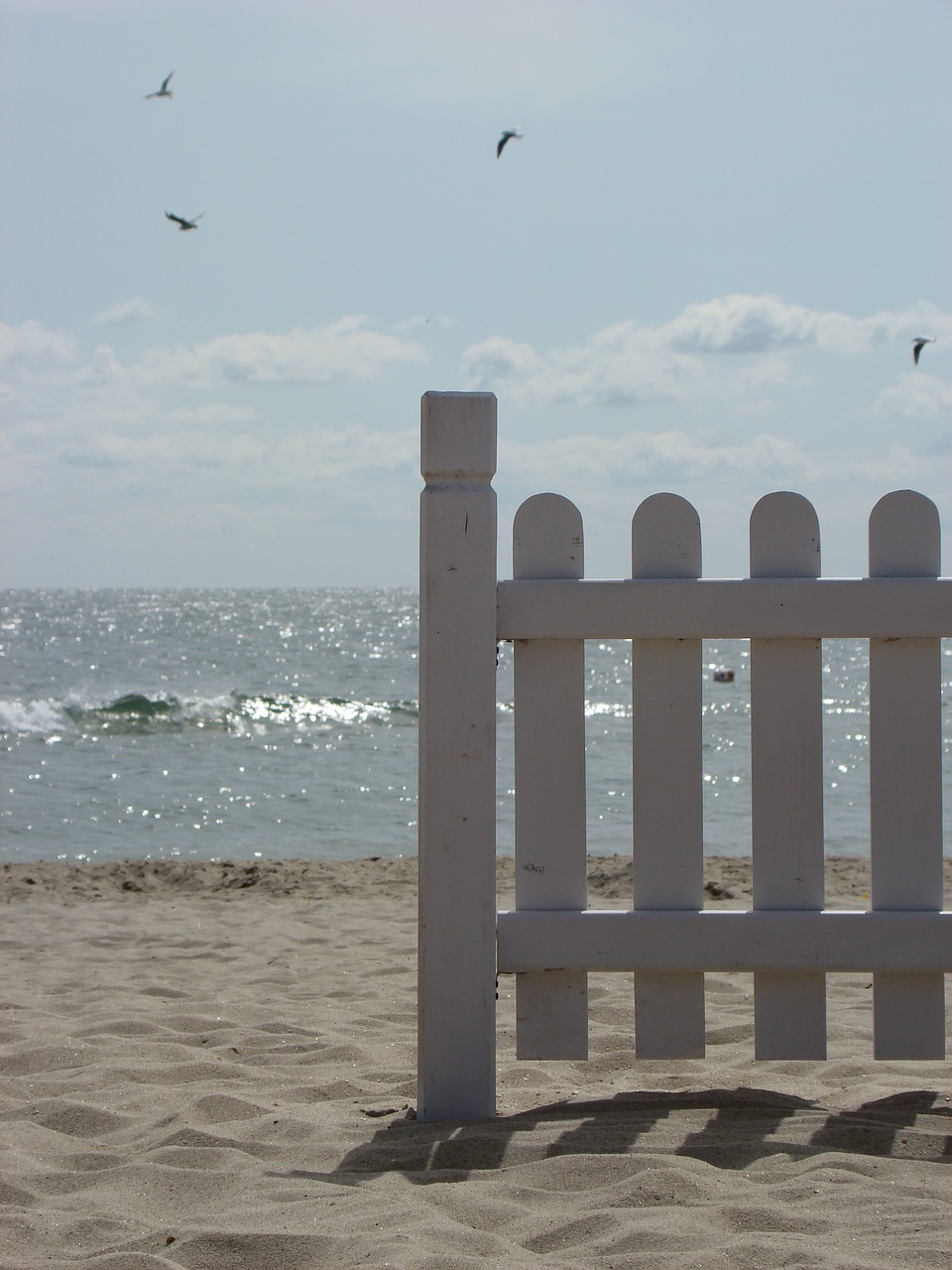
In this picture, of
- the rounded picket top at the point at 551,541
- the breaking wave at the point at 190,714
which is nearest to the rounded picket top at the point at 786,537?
the rounded picket top at the point at 551,541

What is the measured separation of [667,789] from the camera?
2.85m

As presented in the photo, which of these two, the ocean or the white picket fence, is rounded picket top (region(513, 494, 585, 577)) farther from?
the ocean

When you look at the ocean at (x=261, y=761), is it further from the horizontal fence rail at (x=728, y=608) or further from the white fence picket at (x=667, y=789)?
the horizontal fence rail at (x=728, y=608)

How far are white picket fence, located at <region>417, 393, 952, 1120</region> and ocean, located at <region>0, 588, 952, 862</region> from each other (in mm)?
5984

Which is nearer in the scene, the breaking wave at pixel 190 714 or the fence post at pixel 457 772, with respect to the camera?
the fence post at pixel 457 772

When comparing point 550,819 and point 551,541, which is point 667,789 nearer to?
point 550,819

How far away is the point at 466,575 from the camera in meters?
2.76

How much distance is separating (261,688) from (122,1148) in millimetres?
23613

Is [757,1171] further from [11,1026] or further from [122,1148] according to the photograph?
[11,1026]

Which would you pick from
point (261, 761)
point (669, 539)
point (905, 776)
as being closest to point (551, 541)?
point (669, 539)

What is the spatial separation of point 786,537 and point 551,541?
22.8 inches

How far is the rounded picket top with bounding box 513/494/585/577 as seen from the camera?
285 centimetres

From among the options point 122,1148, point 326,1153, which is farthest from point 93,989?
point 326,1153

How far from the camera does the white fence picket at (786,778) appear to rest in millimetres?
2822
